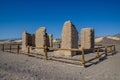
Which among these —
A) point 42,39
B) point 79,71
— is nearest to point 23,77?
point 79,71

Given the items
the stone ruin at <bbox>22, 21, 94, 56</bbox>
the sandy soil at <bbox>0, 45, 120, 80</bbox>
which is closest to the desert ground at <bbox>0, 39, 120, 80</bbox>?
the sandy soil at <bbox>0, 45, 120, 80</bbox>

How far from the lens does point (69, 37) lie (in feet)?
61.2

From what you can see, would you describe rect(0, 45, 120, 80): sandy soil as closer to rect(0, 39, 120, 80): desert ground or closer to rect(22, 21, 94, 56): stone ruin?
rect(0, 39, 120, 80): desert ground

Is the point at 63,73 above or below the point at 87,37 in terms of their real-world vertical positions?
below

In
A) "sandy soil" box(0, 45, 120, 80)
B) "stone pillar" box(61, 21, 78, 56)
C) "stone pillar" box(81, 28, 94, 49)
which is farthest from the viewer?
"stone pillar" box(81, 28, 94, 49)

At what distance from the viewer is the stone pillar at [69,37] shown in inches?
733

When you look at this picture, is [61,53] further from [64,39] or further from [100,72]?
[100,72]

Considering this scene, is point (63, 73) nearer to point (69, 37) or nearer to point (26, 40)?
point (69, 37)

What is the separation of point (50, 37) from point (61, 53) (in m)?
8.28

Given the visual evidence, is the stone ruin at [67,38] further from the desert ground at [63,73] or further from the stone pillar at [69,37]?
the desert ground at [63,73]

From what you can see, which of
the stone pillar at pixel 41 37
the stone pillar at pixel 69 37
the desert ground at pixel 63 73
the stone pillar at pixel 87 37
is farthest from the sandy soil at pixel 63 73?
the stone pillar at pixel 41 37

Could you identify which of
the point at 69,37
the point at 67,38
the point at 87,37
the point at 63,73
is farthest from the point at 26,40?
the point at 63,73

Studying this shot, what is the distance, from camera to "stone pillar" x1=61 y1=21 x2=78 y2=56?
18628mm

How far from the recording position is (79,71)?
12.3 meters
